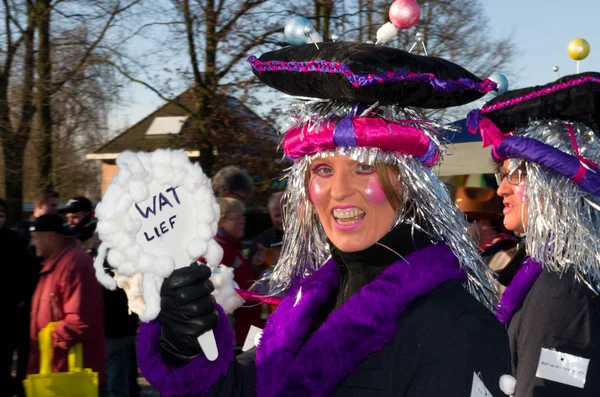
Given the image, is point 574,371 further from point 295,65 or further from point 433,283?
point 295,65

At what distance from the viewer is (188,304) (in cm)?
161

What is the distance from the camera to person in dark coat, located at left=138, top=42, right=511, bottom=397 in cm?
177

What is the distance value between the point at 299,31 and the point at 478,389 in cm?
110

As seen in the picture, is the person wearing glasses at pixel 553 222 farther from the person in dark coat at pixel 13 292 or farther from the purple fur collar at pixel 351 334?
the person in dark coat at pixel 13 292

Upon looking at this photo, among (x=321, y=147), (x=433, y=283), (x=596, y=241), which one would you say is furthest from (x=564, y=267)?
(x=321, y=147)

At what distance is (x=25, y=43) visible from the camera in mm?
11898

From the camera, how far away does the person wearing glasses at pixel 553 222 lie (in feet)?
8.15

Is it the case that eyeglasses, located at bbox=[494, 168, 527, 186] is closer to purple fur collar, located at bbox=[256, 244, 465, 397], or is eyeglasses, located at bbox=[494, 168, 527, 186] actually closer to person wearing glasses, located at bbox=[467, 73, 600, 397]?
person wearing glasses, located at bbox=[467, 73, 600, 397]

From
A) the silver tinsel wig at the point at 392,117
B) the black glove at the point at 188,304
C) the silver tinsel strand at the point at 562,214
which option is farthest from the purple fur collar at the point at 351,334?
the silver tinsel strand at the point at 562,214

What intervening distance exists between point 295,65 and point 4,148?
11177 mm

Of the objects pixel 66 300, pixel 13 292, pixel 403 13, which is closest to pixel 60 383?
pixel 66 300

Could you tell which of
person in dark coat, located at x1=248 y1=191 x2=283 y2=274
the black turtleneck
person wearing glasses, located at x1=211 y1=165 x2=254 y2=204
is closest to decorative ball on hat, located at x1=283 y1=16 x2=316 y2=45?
the black turtleneck

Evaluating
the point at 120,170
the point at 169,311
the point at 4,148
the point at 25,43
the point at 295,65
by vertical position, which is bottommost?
the point at 169,311

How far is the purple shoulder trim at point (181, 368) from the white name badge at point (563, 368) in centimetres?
121
